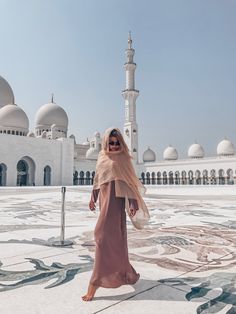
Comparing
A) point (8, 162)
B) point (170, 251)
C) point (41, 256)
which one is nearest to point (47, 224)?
point (41, 256)

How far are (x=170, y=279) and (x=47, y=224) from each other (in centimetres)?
330

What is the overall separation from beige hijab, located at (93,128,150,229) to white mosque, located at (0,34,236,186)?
25.0 metres

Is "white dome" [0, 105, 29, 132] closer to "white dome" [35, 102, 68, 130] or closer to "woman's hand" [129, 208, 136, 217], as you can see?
"white dome" [35, 102, 68, 130]

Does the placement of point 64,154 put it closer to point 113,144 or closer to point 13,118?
point 13,118

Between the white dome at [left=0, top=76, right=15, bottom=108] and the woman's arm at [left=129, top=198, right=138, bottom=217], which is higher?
the white dome at [left=0, top=76, right=15, bottom=108]

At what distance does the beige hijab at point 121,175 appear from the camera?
7.44 feet

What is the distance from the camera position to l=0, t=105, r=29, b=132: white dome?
28.5 meters

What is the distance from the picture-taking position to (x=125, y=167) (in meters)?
2.35

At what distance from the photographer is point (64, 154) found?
29438mm

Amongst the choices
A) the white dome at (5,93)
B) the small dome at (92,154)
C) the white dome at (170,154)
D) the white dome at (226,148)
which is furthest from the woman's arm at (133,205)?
the white dome at (170,154)

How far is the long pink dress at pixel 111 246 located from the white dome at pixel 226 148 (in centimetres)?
3904

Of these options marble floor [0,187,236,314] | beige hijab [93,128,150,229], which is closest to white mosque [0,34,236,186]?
marble floor [0,187,236,314]

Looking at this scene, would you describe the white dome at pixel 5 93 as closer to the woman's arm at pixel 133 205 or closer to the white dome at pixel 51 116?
the white dome at pixel 51 116

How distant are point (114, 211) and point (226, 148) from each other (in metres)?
39.2
